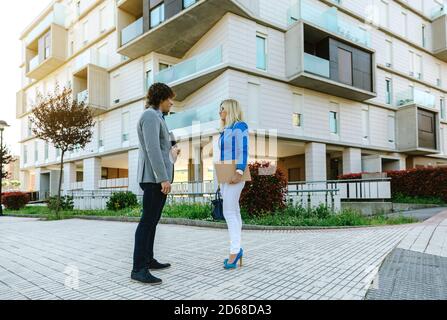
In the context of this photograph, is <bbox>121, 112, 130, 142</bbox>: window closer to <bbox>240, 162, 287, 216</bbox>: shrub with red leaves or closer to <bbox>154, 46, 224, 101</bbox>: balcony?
<bbox>154, 46, 224, 101</bbox>: balcony

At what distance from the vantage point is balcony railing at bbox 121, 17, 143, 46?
20.9m

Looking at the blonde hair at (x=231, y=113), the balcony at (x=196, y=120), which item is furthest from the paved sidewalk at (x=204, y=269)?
the balcony at (x=196, y=120)

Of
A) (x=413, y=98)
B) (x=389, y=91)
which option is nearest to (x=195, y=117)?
(x=389, y=91)

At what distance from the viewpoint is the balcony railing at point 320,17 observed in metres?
19.5

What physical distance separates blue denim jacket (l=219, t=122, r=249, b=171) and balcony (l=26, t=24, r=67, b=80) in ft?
102

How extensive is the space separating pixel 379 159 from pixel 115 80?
20.2 metres

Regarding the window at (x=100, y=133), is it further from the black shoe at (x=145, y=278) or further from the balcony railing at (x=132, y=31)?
the black shoe at (x=145, y=278)

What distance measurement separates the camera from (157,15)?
1958 centimetres

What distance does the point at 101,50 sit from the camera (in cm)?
2641

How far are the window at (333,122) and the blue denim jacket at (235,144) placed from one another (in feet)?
62.0

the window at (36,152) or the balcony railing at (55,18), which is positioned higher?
the balcony railing at (55,18)

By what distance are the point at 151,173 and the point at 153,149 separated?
27 cm

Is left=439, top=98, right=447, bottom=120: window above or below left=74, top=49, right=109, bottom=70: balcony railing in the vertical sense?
below

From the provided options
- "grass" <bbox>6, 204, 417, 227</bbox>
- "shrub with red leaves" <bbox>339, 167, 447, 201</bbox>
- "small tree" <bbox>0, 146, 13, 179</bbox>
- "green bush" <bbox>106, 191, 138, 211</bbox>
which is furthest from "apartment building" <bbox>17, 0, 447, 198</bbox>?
"grass" <bbox>6, 204, 417, 227</bbox>
